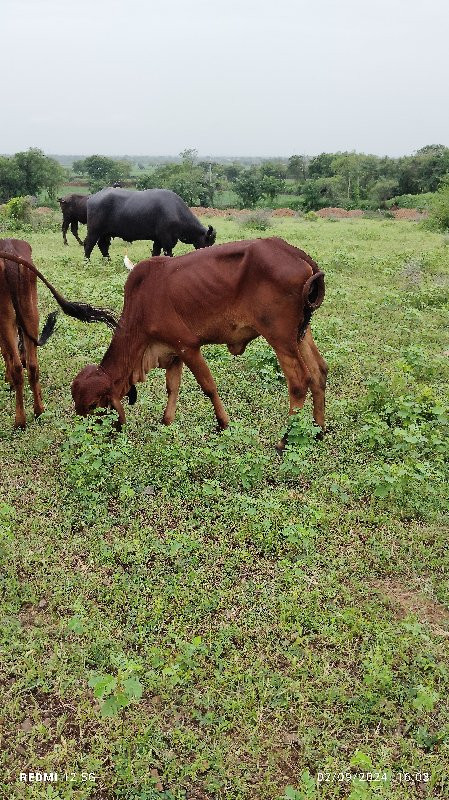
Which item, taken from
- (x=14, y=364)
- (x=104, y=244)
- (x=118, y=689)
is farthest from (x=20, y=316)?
(x=104, y=244)

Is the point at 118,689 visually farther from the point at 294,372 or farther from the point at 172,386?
the point at 172,386

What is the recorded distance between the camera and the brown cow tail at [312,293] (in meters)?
5.30

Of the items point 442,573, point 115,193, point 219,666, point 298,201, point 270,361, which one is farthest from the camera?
point 298,201

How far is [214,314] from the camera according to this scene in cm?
563

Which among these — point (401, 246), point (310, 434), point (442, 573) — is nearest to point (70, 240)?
point (401, 246)

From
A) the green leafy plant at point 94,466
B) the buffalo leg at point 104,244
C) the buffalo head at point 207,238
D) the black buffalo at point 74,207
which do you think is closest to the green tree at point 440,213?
the black buffalo at point 74,207

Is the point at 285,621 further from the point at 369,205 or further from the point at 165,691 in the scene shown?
the point at 369,205

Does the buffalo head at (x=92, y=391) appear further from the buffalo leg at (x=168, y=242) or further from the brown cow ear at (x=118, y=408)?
the buffalo leg at (x=168, y=242)

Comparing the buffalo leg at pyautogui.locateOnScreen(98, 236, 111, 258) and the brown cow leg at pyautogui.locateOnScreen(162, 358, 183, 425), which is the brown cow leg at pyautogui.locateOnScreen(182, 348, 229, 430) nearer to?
the brown cow leg at pyautogui.locateOnScreen(162, 358, 183, 425)

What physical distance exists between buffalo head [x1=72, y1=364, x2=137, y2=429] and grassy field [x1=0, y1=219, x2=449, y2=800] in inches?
13.3

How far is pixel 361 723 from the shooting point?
3.08 meters

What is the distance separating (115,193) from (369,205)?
4165cm

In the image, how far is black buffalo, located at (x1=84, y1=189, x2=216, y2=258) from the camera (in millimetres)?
11953

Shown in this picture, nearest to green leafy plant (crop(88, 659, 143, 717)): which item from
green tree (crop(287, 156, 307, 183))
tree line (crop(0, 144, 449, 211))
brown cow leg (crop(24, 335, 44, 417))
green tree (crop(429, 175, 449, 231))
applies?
brown cow leg (crop(24, 335, 44, 417))
